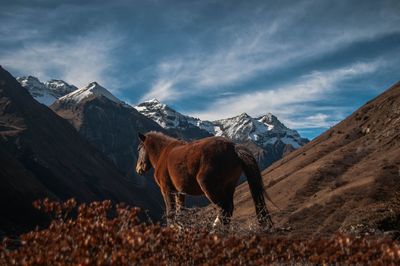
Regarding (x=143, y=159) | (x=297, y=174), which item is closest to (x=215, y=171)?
(x=143, y=159)

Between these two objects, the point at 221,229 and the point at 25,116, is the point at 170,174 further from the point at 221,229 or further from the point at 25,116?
the point at 25,116

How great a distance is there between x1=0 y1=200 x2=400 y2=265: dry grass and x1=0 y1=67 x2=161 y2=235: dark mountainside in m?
96.6

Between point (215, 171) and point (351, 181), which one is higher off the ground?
point (215, 171)

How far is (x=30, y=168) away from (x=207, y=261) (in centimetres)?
15357

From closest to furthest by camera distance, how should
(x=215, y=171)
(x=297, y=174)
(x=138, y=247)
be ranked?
(x=138, y=247) → (x=215, y=171) → (x=297, y=174)

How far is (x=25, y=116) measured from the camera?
587 feet

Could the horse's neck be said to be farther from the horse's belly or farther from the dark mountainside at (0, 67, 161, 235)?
the dark mountainside at (0, 67, 161, 235)

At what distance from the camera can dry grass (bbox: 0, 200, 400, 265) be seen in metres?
3.33

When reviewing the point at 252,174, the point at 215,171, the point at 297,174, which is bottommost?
the point at 297,174

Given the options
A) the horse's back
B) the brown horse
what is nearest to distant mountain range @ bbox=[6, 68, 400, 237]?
the brown horse

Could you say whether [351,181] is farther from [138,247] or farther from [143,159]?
A: [138,247]

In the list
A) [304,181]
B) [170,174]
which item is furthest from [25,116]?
[170,174]

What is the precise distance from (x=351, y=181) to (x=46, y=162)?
130 metres

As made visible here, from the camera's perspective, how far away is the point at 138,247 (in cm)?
354
